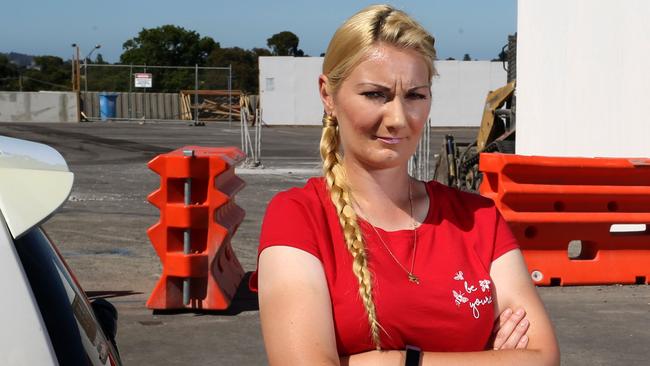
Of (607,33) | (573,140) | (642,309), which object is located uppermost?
(607,33)

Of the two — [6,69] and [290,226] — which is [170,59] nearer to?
[6,69]

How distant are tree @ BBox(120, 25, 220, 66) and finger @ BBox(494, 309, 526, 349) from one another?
82.2 m

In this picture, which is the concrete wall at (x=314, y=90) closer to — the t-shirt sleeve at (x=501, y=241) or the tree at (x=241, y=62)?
the tree at (x=241, y=62)

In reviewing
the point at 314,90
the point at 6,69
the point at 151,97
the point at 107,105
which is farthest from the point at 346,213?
the point at 6,69

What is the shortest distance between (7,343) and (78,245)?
914 cm

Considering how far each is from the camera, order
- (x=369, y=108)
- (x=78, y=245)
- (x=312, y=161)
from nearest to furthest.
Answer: (x=369, y=108) < (x=78, y=245) < (x=312, y=161)

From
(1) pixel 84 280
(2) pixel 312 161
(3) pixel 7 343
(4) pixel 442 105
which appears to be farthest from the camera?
(4) pixel 442 105

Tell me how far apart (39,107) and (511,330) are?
46281 mm

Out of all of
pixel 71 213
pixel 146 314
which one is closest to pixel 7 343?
pixel 146 314

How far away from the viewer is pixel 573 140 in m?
12.2

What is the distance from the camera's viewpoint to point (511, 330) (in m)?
2.53

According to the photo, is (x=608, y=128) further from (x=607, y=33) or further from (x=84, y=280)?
(x=84, y=280)

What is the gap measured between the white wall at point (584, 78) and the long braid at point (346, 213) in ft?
30.6

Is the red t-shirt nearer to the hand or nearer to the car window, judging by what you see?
the hand
